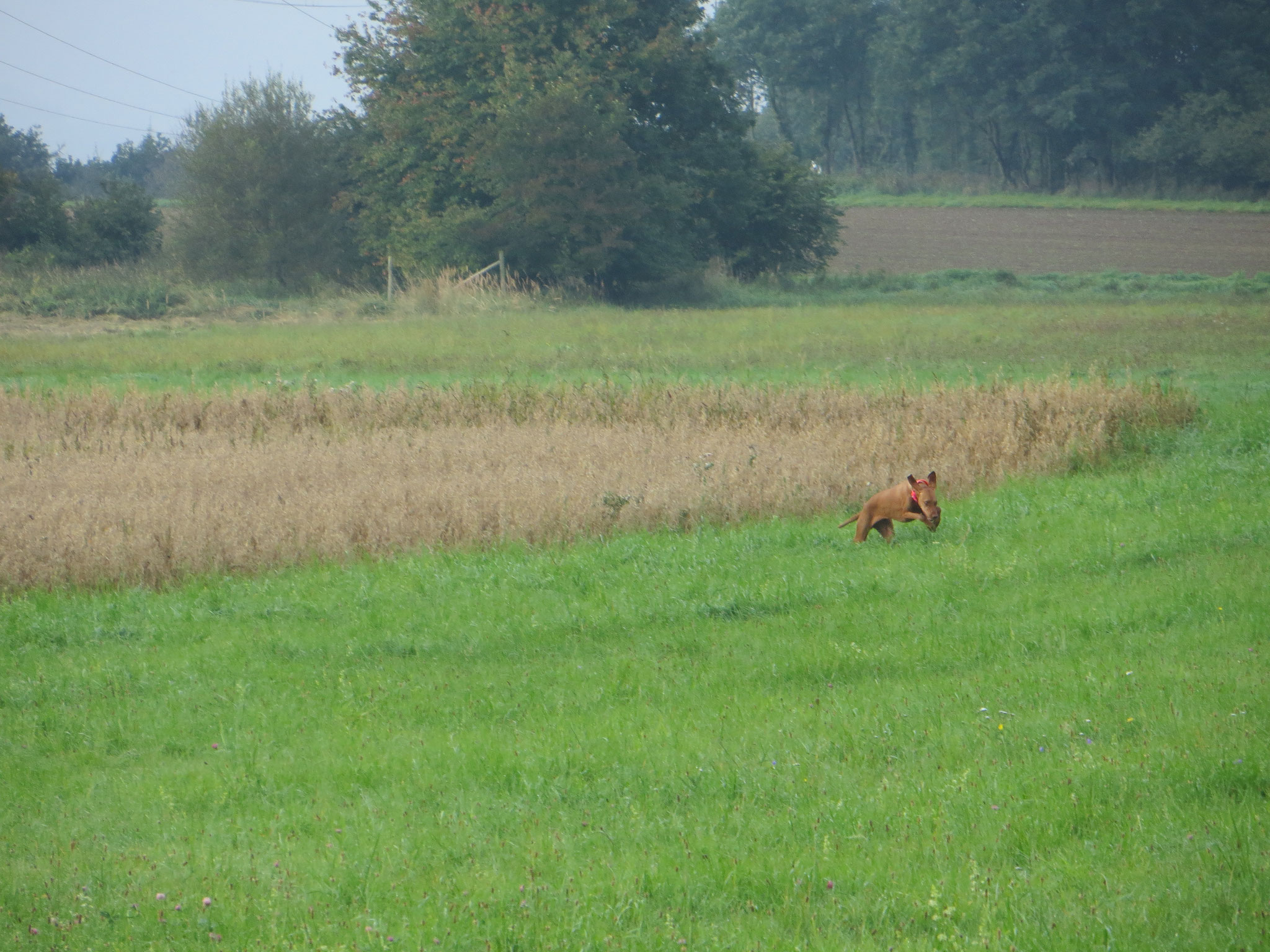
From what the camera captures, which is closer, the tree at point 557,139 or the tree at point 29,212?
the tree at point 557,139

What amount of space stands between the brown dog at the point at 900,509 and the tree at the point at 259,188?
40499 millimetres

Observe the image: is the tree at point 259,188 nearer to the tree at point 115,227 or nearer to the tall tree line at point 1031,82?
the tree at point 115,227

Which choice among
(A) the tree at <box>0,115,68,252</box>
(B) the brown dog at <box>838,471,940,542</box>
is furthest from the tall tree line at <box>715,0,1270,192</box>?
(B) the brown dog at <box>838,471,940,542</box>

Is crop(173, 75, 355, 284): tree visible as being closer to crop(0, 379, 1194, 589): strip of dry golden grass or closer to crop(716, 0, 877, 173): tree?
crop(0, 379, 1194, 589): strip of dry golden grass

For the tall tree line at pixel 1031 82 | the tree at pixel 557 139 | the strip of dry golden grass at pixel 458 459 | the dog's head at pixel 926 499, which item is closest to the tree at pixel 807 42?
the tall tree line at pixel 1031 82

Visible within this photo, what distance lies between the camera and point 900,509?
9.40m

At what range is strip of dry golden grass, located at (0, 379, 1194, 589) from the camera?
33.3 feet

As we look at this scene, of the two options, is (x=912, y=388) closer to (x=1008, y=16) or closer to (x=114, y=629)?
(x=114, y=629)

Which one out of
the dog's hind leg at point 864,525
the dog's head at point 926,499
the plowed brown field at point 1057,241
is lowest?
the dog's hind leg at point 864,525

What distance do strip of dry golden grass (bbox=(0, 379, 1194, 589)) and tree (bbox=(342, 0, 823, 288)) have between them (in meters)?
21.8

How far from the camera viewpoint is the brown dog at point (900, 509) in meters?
9.24

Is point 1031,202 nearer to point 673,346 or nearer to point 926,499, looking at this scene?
point 673,346

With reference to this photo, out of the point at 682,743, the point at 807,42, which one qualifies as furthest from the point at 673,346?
Answer: the point at 807,42

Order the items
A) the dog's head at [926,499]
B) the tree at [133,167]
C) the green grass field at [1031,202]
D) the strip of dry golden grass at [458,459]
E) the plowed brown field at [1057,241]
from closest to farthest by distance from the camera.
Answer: the dog's head at [926,499]
the strip of dry golden grass at [458,459]
the plowed brown field at [1057,241]
the green grass field at [1031,202]
the tree at [133,167]
